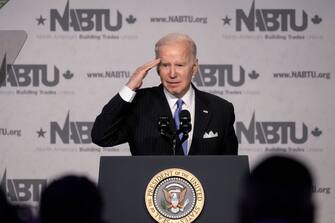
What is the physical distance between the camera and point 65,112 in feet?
19.5

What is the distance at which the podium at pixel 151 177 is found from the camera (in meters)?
2.60

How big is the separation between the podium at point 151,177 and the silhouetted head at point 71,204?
0.08m

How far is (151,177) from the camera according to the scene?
2.62 m

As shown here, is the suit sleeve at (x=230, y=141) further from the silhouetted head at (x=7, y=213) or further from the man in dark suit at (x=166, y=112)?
the silhouetted head at (x=7, y=213)

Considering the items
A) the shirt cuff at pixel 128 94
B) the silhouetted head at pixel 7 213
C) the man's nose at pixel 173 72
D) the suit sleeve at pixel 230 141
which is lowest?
the silhouetted head at pixel 7 213

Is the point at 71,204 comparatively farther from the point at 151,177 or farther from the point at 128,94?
the point at 128,94

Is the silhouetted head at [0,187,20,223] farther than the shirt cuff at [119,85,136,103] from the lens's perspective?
No

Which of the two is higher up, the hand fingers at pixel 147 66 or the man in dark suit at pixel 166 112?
the hand fingers at pixel 147 66

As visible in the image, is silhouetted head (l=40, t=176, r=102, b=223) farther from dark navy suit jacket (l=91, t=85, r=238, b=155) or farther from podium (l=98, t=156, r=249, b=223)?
dark navy suit jacket (l=91, t=85, r=238, b=155)

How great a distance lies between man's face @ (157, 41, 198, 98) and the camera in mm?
3256

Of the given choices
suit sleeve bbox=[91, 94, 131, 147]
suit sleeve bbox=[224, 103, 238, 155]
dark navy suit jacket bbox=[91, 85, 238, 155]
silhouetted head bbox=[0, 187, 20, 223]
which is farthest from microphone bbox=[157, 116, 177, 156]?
silhouetted head bbox=[0, 187, 20, 223]

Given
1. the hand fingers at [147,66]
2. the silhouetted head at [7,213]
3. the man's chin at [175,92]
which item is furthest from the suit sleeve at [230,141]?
the silhouetted head at [7,213]

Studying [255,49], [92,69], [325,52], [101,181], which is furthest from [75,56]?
[101,181]

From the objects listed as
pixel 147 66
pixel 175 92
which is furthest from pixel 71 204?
pixel 175 92
